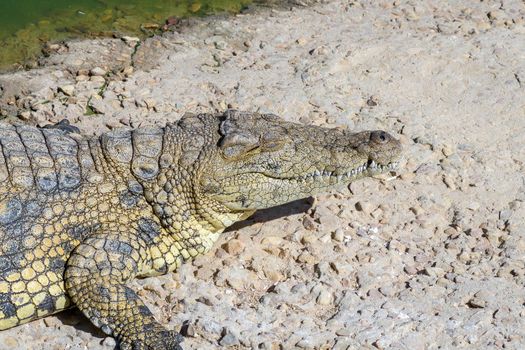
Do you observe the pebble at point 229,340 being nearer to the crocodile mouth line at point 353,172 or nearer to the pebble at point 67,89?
the crocodile mouth line at point 353,172

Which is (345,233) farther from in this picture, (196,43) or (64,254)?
(196,43)

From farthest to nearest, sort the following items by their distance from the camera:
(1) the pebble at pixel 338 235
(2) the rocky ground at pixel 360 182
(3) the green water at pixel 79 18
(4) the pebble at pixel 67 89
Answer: (3) the green water at pixel 79 18 → (4) the pebble at pixel 67 89 → (1) the pebble at pixel 338 235 → (2) the rocky ground at pixel 360 182

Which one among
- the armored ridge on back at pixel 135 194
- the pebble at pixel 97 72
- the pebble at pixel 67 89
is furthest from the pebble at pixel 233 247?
the pebble at pixel 97 72

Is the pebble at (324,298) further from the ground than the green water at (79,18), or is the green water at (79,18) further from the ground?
the green water at (79,18)

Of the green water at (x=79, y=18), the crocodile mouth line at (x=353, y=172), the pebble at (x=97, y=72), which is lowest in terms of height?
the pebble at (x=97, y=72)

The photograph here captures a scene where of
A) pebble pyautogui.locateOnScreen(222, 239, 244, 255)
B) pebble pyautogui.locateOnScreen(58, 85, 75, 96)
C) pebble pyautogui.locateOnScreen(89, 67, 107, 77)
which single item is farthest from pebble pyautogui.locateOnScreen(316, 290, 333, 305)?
pebble pyautogui.locateOnScreen(89, 67, 107, 77)

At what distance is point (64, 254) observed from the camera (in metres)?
5.38

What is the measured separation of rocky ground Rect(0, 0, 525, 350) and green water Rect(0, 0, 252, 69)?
0.37m

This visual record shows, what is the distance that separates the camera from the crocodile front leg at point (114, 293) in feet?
17.0

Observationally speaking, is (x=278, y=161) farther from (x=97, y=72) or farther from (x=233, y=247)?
(x=97, y=72)

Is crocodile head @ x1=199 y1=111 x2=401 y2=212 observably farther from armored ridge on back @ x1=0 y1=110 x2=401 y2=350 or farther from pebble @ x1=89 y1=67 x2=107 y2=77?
pebble @ x1=89 y1=67 x2=107 y2=77

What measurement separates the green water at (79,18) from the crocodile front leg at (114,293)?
11.8 ft

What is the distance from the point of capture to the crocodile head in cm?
567

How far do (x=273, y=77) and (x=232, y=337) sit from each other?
3.28 metres
